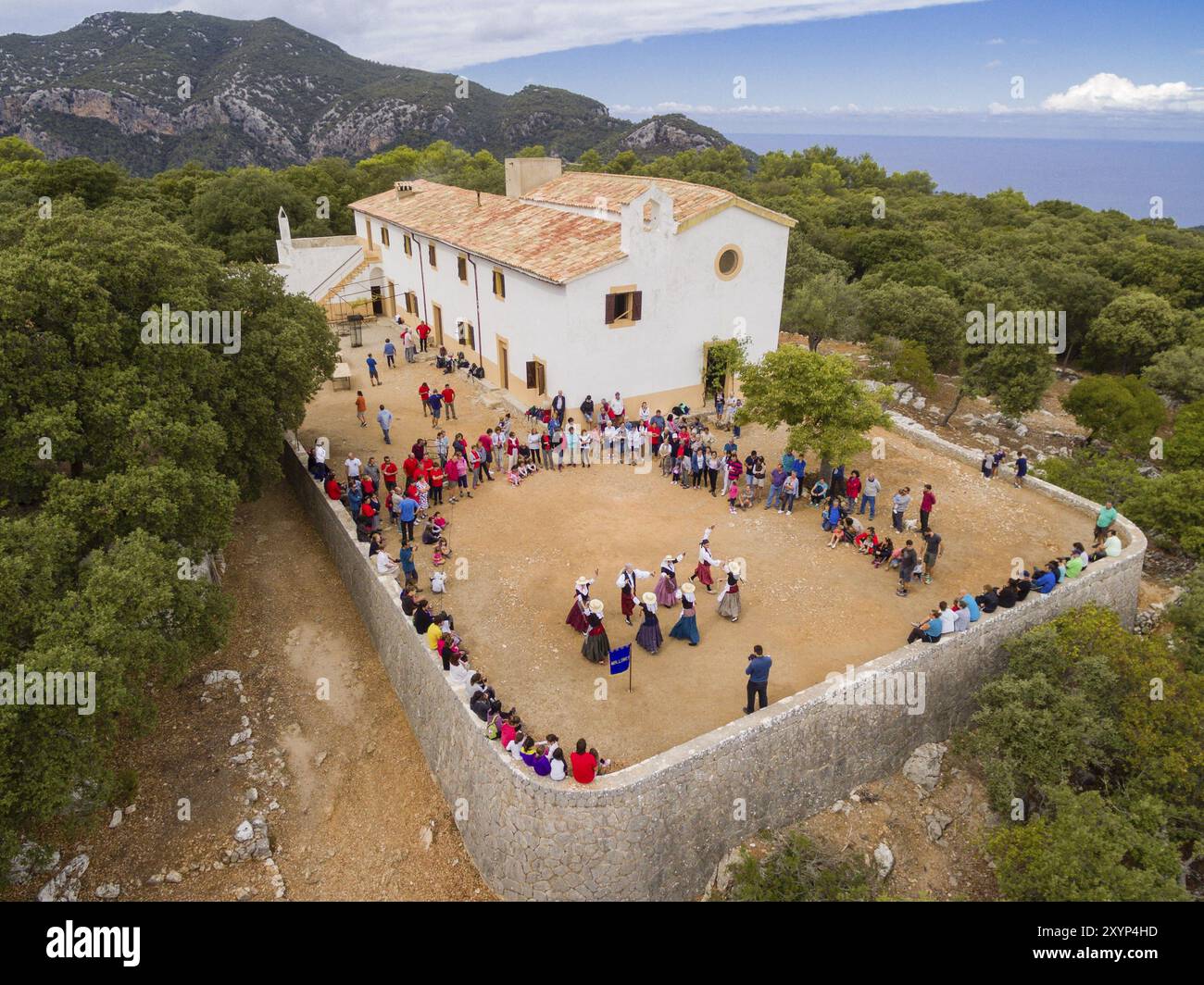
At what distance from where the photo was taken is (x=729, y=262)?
91.9ft

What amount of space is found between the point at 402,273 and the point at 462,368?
992cm

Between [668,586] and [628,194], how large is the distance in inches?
741

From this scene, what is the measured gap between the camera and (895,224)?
6575cm

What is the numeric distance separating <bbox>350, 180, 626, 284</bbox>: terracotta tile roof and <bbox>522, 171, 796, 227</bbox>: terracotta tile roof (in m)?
1.25

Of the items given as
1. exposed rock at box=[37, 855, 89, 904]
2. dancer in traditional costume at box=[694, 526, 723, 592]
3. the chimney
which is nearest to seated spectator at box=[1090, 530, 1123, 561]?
dancer in traditional costume at box=[694, 526, 723, 592]

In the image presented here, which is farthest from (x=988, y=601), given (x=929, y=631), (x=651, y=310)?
(x=651, y=310)

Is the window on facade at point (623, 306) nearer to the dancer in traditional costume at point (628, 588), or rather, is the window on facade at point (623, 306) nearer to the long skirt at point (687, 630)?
the dancer in traditional costume at point (628, 588)

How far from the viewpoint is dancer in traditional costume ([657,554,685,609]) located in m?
17.2

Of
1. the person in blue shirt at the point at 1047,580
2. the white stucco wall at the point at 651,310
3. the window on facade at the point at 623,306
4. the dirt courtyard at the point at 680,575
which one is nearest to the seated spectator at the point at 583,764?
the dirt courtyard at the point at 680,575

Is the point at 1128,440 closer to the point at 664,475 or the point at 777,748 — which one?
the point at 664,475

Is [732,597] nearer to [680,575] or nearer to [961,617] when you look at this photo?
[680,575]

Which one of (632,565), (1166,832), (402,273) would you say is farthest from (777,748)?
(402,273)

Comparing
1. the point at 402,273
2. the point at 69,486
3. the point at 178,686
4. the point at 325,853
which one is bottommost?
the point at 325,853

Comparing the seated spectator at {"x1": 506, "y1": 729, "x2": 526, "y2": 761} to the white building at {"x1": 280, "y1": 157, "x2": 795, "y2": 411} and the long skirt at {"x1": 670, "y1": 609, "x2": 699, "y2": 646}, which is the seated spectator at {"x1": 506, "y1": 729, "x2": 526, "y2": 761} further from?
the white building at {"x1": 280, "y1": 157, "x2": 795, "y2": 411}
